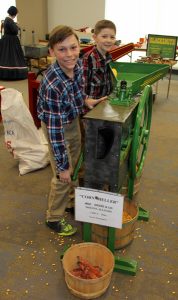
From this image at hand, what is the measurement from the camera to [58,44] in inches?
62.7

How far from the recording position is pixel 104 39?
201 centimetres

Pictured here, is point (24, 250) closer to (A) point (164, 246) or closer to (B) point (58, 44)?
(A) point (164, 246)

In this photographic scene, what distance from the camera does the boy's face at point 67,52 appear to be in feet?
5.22

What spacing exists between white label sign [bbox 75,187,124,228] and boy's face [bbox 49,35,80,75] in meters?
0.65

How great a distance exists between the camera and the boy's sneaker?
207 centimetres

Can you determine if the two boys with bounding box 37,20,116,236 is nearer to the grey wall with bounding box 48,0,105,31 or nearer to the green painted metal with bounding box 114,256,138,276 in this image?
the green painted metal with bounding box 114,256,138,276

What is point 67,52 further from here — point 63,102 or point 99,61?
point 99,61

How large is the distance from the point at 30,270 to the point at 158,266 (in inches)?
29.4

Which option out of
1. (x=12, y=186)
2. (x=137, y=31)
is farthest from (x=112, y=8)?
(x=12, y=186)

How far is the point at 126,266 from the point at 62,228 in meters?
0.50

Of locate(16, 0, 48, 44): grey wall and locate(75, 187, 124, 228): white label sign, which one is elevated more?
locate(16, 0, 48, 44): grey wall

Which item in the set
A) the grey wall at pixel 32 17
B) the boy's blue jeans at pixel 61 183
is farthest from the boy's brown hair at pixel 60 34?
the grey wall at pixel 32 17

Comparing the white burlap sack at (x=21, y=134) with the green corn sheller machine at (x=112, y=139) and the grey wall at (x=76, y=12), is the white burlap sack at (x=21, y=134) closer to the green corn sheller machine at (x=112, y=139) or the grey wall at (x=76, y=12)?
the green corn sheller machine at (x=112, y=139)

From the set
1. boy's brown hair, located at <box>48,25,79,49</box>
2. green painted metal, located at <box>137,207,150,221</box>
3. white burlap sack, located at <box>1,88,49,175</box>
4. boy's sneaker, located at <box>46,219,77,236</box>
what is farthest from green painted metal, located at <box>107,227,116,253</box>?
white burlap sack, located at <box>1,88,49,175</box>
